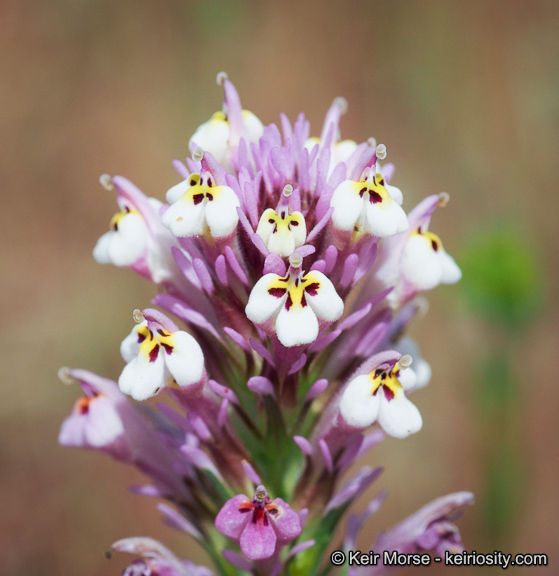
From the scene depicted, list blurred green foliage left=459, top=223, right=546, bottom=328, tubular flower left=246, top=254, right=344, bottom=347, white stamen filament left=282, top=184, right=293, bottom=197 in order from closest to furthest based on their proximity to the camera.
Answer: tubular flower left=246, top=254, right=344, bottom=347 < white stamen filament left=282, top=184, right=293, bottom=197 < blurred green foliage left=459, top=223, right=546, bottom=328

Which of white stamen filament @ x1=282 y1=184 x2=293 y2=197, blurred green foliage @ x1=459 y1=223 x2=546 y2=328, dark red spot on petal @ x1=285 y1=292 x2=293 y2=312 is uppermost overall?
blurred green foliage @ x1=459 y1=223 x2=546 y2=328

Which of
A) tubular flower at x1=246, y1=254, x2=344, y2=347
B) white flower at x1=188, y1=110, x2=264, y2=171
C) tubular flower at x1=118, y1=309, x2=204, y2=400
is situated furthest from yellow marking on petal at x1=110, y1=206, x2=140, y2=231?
tubular flower at x1=246, y1=254, x2=344, y2=347

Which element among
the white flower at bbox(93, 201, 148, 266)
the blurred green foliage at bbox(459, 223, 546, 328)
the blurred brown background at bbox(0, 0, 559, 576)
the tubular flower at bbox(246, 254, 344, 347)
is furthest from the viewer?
the blurred brown background at bbox(0, 0, 559, 576)

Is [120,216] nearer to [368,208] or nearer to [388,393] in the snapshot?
[368,208]

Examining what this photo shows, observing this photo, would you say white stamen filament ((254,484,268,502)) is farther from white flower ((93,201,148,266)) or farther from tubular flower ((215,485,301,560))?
white flower ((93,201,148,266))

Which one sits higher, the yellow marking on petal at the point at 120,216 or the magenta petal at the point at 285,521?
the yellow marking on petal at the point at 120,216

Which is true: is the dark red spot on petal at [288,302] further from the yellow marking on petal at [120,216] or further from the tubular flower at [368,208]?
the yellow marking on petal at [120,216]

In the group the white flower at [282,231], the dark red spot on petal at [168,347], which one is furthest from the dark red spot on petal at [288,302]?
the dark red spot on petal at [168,347]

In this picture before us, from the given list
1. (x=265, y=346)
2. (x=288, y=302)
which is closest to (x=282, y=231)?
(x=288, y=302)
